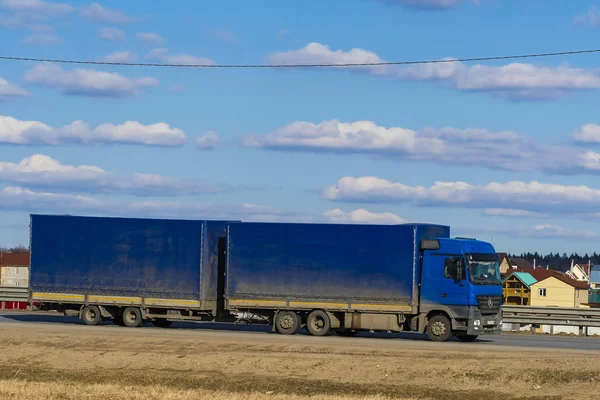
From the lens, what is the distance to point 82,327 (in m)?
35.2

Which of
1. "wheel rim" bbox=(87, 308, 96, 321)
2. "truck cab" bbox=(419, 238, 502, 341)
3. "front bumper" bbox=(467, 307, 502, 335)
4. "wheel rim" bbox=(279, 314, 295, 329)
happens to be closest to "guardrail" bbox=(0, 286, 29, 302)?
"wheel rim" bbox=(87, 308, 96, 321)

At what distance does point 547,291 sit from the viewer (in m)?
130

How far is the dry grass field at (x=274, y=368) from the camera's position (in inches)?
935

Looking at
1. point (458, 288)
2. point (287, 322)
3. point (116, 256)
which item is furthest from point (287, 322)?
point (116, 256)

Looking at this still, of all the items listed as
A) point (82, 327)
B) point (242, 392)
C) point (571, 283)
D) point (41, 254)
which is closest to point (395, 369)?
point (242, 392)

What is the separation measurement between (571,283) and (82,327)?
103 m

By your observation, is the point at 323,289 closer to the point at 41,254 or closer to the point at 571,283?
the point at 41,254

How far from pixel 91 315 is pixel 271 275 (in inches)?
265

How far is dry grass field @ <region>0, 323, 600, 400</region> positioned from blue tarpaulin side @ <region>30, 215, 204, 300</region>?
3523mm

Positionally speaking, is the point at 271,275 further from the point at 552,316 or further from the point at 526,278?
the point at 526,278

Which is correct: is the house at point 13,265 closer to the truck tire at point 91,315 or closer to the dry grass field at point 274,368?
the truck tire at point 91,315

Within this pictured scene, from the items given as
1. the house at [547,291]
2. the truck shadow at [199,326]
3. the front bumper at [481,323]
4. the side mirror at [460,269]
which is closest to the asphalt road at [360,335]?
the truck shadow at [199,326]

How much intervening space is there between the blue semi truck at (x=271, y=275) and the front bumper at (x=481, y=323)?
31 millimetres

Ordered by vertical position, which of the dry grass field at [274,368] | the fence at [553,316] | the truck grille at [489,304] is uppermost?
the truck grille at [489,304]
